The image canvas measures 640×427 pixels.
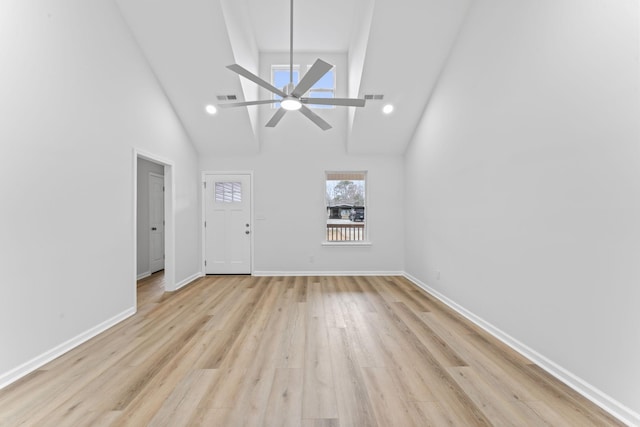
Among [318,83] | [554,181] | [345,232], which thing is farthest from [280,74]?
[554,181]

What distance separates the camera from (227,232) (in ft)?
17.2

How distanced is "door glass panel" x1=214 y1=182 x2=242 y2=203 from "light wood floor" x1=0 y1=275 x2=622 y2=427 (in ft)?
8.20

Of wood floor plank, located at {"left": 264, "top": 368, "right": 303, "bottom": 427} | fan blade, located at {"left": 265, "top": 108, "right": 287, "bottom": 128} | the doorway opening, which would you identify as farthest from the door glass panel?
wood floor plank, located at {"left": 264, "top": 368, "right": 303, "bottom": 427}

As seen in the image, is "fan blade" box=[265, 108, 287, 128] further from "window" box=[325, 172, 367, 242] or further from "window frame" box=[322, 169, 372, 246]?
"window" box=[325, 172, 367, 242]

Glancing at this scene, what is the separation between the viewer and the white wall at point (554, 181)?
1.59 meters

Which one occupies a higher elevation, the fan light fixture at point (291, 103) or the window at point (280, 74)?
the window at point (280, 74)

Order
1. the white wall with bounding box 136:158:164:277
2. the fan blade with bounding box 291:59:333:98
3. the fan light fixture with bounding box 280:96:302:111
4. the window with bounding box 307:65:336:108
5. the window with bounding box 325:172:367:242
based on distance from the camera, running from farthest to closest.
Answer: the window with bounding box 325:172:367:242 < the white wall with bounding box 136:158:164:277 < the window with bounding box 307:65:336:108 < the fan light fixture with bounding box 280:96:302:111 < the fan blade with bounding box 291:59:333:98

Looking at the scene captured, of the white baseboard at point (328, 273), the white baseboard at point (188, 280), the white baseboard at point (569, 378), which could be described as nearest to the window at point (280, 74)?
the white baseboard at point (328, 273)

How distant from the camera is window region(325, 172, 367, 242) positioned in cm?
544

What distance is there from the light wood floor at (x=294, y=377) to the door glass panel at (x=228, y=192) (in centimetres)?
250

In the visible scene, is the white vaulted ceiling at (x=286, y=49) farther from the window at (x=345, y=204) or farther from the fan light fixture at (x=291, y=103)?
the fan light fixture at (x=291, y=103)

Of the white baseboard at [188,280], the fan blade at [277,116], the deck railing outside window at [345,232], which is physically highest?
the fan blade at [277,116]

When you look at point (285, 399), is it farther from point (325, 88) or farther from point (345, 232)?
point (325, 88)

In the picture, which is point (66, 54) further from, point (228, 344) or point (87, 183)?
point (228, 344)
